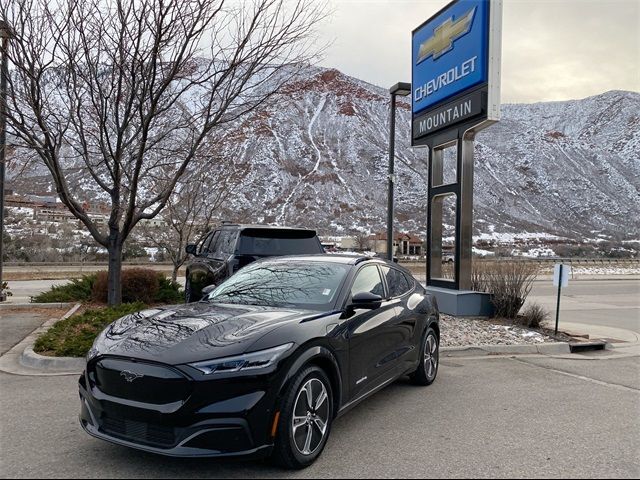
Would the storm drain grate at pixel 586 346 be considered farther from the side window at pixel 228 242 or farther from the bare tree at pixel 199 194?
the bare tree at pixel 199 194

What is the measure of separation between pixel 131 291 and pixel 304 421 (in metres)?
8.92

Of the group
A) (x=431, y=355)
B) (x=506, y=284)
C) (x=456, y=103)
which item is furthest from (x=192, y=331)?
(x=456, y=103)

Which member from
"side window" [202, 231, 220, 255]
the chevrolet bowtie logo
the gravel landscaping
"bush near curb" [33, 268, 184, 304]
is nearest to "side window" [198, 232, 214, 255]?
"side window" [202, 231, 220, 255]

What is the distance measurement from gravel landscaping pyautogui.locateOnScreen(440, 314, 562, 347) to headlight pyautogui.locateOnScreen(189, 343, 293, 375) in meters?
5.44

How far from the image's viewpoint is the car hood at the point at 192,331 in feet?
11.9

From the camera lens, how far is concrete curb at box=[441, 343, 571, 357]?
8297 millimetres

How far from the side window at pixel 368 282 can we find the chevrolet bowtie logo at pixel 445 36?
7.67 metres

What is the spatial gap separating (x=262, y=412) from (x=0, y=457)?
2096 millimetres

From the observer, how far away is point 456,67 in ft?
37.9

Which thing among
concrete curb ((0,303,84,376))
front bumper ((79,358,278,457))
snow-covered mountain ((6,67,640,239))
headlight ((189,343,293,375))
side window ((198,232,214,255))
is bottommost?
concrete curb ((0,303,84,376))

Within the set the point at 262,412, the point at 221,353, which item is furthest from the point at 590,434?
the point at 221,353

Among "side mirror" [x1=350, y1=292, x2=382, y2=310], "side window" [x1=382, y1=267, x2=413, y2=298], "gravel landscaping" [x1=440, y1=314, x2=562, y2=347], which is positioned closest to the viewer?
"side mirror" [x1=350, y1=292, x2=382, y2=310]

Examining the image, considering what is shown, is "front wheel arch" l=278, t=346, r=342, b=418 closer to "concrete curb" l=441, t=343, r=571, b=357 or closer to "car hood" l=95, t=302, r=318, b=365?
"car hood" l=95, t=302, r=318, b=365

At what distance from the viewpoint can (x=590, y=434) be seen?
474cm
